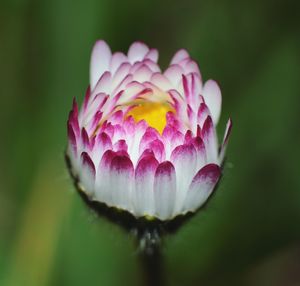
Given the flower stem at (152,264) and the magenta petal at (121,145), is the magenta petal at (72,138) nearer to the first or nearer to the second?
the magenta petal at (121,145)

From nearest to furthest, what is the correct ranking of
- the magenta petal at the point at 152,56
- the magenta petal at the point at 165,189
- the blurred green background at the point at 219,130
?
1. the magenta petal at the point at 165,189
2. the magenta petal at the point at 152,56
3. the blurred green background at the point at 219,130

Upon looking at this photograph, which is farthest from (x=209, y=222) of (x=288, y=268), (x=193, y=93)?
(x=193, y=93)

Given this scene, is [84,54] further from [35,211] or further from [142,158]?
[142,158]

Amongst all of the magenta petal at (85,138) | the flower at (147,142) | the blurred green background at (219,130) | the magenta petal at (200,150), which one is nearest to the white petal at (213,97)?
the flower at (147,142)

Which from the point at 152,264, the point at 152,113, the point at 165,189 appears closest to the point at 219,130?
the point at 152,264

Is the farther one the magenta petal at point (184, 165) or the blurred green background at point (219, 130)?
the blurred green background at point (219, 130)

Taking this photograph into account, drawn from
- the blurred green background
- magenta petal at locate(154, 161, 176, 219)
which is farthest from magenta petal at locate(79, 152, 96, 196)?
the blurred green background

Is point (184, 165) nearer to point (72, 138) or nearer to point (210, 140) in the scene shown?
point (210, 140)
